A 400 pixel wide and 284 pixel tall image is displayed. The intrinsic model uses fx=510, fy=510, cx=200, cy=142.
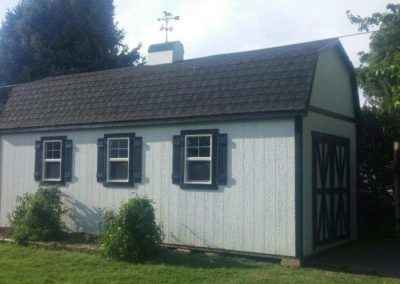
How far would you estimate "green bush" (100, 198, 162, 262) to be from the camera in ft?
35.0

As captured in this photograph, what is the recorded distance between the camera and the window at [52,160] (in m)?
14.5

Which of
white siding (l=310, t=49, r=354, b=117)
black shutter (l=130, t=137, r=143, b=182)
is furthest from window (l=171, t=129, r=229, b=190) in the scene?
white siding (l=310, t=49, r=354, b=117)

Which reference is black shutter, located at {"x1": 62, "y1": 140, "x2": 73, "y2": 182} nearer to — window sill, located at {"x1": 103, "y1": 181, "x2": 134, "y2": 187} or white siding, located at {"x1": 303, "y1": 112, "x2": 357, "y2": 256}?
window sill, located at {"x1": 103, "y1": 181, "x2": 134, "y2": 187}

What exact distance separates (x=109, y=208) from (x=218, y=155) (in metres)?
3.60

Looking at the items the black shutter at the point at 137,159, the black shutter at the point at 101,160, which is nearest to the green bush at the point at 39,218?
the black shutter at the point at 101,160

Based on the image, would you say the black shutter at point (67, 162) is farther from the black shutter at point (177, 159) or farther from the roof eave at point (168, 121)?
the black shutter at point (177, 159)

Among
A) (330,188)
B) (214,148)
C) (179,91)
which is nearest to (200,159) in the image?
(214,148)

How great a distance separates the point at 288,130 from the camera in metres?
10.7

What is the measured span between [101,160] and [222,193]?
379 cm

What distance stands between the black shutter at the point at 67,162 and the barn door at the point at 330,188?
673 cm

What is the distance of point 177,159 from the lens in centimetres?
1217

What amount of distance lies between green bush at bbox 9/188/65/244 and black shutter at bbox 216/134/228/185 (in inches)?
191

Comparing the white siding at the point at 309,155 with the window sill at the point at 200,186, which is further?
the window sill at the point at 200,186

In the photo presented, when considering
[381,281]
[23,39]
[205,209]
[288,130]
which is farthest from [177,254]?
[23,39]
